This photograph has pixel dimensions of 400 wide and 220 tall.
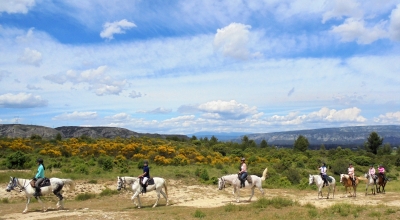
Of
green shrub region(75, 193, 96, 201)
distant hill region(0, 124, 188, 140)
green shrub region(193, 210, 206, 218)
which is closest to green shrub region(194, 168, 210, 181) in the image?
green shrub region(75, 193, 96, 201)

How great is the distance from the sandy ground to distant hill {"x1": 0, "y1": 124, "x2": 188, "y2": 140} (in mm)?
53327

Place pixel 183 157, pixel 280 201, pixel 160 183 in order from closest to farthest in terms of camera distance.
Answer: pixel 280 201 < pixel 160 183 < pixel 183 157

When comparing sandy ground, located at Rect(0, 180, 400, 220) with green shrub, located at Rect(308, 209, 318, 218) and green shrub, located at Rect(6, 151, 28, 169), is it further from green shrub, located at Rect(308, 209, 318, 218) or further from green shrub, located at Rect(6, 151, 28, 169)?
green shrub, located at Rect(6, 151, 28, 169)

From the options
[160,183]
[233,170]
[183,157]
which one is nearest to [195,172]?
[233,170]

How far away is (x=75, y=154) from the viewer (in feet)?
126

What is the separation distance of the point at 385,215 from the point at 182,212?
846 centimetres

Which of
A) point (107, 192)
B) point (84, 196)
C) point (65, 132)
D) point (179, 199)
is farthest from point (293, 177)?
point (65, 132)

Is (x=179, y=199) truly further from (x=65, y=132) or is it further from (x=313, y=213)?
(x=65, y=132)

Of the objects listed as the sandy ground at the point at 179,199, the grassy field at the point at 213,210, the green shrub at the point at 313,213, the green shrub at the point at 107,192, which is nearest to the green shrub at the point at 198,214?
the grassy field at the point at 213,210

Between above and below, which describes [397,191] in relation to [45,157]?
below

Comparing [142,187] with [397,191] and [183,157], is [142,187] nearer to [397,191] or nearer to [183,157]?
[397,191]

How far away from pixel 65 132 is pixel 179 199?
79.3 meters

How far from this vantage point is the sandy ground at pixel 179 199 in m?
15.2

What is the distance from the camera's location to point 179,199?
20.3 m
